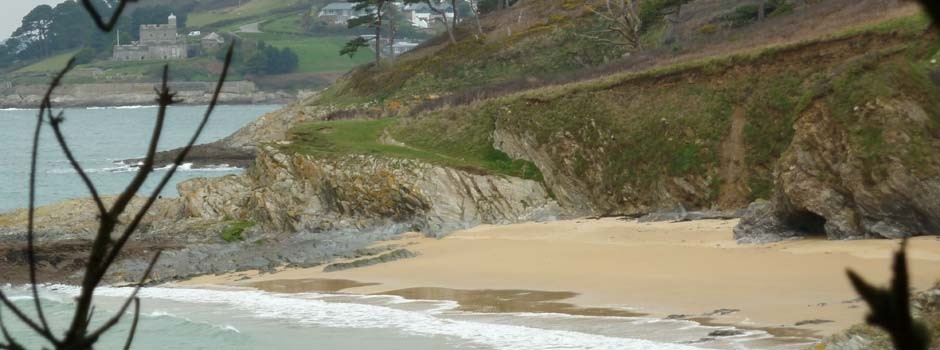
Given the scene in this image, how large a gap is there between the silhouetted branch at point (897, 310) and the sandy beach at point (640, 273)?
11.3 metres

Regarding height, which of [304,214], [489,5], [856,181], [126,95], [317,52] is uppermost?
[489,5]

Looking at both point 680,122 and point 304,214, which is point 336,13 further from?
point 680,122

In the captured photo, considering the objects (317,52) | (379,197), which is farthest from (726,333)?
(317,52)

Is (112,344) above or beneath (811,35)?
beneath

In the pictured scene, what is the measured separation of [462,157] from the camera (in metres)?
29.4

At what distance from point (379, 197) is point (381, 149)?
1.78 m

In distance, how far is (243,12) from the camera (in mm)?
186625

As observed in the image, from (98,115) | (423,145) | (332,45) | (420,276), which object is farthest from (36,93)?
(420,276)

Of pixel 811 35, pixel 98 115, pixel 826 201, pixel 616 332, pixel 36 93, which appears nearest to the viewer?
pixel 616 332

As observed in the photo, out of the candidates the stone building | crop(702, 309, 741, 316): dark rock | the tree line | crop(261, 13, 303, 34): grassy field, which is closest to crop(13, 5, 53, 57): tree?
the tree line

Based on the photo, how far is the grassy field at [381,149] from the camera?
92.6 ft

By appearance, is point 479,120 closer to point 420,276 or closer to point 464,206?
point 464,206

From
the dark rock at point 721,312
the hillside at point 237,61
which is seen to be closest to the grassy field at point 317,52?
the hillside at point 237,61

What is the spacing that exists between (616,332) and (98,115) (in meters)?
129
